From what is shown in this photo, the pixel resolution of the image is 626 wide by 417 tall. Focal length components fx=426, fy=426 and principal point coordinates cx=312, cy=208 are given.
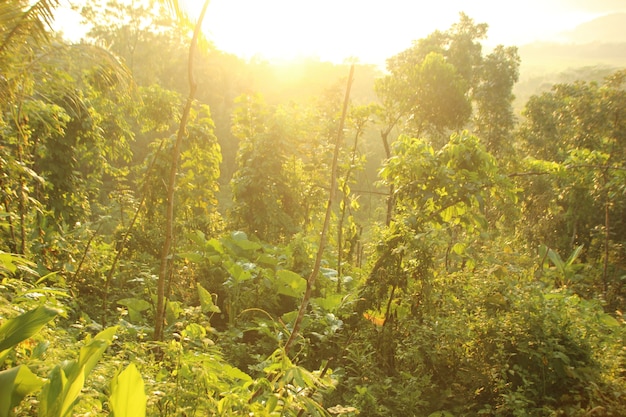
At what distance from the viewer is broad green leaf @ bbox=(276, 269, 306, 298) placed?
4156mm

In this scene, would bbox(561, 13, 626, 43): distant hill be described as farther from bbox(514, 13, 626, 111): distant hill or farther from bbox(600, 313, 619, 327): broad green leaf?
bbox(600, 313, 619, 327): broad green leaf

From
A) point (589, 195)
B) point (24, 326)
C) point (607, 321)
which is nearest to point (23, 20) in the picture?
point (24, 326)

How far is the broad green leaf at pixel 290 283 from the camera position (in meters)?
4.16

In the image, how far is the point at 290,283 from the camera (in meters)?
4.21

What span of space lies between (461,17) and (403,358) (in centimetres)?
1227

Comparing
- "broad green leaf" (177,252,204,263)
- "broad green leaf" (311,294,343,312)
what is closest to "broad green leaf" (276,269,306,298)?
"broad green leaf" (311,294,343,312)

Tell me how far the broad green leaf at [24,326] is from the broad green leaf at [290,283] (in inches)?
108

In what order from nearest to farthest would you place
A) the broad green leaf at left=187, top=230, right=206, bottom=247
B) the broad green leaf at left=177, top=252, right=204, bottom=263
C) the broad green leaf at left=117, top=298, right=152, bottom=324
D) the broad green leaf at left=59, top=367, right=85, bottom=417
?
the broad green leaf at left=59, top=367, right=85, bottom=417
the broad green leaf at left=117, top=298, right=152, bottom=324
the broad green leaf at left=177, top=252, right=204, bottom=263
the broad green leaf at left=187, top=230, right=206, bottom=247

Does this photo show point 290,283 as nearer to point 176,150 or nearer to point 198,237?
point 198,237

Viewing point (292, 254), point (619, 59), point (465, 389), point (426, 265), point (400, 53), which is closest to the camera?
point (465, 389)

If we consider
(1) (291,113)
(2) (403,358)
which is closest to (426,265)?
(2) (403,358)

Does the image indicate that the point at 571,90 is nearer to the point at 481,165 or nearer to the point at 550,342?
the point at 481,165

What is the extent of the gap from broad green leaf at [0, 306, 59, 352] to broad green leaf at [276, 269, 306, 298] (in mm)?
2749

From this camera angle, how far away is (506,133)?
1195 centimetres
